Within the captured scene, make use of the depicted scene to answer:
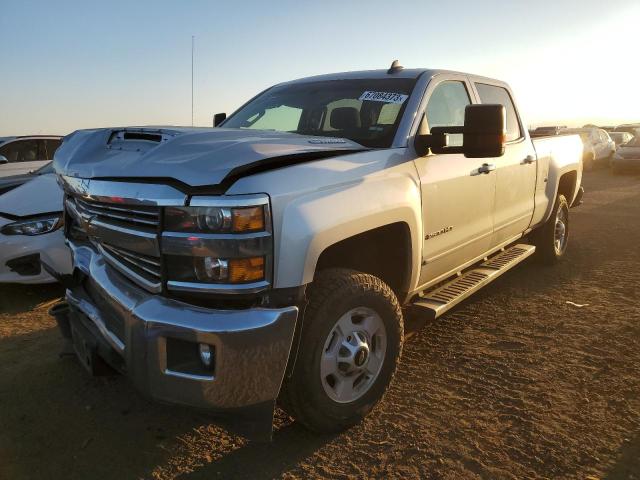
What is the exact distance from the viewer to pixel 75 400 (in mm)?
3166

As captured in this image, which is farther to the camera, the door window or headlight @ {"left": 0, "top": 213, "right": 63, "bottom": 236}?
the door window

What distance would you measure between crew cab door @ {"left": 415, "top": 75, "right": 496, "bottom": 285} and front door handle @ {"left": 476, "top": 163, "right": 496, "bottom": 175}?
0.08 ft

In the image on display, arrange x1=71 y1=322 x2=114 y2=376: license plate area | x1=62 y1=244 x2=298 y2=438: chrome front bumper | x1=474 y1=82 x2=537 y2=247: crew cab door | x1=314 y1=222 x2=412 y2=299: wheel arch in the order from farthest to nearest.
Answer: x1=474 y1=82 x2=537 y2=247: crew cab door, x1=314 y1=222 x2=412 y2=299: wheel arch, x1=71 y1=322 x2=114 y2=376: license plate area, x1=62 y1=244 x2=298 y2=438: chrome front bumper

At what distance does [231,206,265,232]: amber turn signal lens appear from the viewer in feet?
7.02

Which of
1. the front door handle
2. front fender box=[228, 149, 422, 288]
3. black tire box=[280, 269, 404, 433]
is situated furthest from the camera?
the front door handle

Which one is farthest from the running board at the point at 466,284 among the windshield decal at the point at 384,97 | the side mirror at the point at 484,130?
the windshield decal at the point at 384,97

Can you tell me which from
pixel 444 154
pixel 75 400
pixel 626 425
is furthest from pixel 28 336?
pixel 626 425

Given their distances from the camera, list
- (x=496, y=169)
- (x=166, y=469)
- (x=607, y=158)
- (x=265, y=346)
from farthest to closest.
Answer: (x=607, y=158) → (x=496, y=169) → (x=166, y=469) → (x=265, y=346)

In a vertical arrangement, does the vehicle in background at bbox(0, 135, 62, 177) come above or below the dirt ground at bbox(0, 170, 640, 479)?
above

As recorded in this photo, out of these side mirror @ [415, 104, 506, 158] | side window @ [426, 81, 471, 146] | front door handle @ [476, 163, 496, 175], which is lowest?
front door handle @ [476, 163, 496, 175]

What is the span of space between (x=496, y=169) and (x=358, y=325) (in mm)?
2017

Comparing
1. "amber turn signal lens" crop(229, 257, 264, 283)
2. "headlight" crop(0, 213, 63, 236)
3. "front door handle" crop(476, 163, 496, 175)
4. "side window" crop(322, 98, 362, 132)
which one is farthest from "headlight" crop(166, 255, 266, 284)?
"headlight" crop(0, 213, 63, 236)

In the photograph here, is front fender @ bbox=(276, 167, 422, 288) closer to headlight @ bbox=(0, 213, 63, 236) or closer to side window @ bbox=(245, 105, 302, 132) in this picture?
side window @ bbox=(245, 105, 302, 132)

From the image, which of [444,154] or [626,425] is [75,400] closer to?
[444,154]
